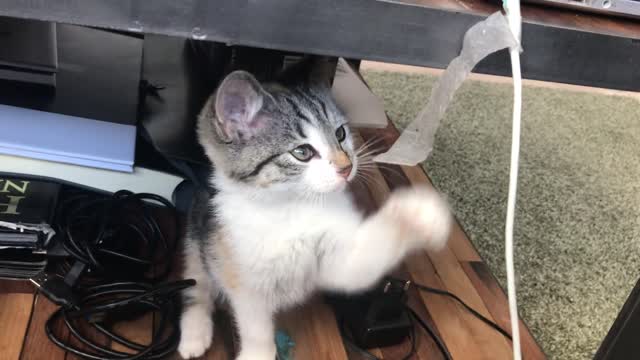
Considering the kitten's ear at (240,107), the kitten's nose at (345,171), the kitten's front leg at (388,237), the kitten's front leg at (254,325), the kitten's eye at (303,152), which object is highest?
the kitten's ear at (240,107)

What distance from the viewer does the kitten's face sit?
2.67ft

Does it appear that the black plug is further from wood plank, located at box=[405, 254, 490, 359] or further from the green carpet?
the green carpet

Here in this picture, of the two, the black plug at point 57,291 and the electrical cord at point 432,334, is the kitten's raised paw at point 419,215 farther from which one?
the black plug at point 57,291

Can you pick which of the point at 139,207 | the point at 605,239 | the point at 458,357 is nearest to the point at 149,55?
the point at 139,207

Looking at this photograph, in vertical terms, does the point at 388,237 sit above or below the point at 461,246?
above

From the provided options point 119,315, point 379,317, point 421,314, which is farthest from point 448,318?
point 119,315

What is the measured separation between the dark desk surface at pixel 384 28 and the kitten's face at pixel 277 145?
26cm

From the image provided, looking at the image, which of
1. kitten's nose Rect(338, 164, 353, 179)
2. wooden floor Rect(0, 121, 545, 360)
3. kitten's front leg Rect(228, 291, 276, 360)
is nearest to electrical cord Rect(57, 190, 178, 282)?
wooden floor Rect(0, 121, 545, 360)

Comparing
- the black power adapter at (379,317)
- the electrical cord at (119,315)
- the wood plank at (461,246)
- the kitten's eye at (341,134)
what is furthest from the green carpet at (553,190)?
the electrical cord at (119,315)

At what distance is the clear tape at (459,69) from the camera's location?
1.88 feet

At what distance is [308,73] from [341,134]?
123 mm

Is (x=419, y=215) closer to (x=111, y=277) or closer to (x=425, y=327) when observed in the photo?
(x=425, y=327)

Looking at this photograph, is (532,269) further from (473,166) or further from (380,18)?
(380,18)

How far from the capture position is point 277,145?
829 mm
